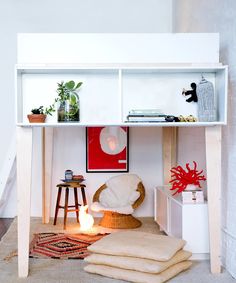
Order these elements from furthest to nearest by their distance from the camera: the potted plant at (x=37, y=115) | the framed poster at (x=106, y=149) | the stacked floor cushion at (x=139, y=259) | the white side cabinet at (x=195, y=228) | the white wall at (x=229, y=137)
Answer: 1. the framed poster at (x=106, y=149)
2. the white side cabinet at (x=195, y=228)
3. the white wall at (x=229, y=137)
4. the potted plant at (x=37, y=115)
5. the stacked floor cushion at (x=139, y=259)

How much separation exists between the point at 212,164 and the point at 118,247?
34.9 inches

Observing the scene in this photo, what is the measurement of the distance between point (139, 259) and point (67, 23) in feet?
11.8

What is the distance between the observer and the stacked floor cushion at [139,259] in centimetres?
317

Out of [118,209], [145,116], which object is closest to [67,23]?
[118,209]

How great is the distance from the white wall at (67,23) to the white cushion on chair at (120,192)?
54 centimetres

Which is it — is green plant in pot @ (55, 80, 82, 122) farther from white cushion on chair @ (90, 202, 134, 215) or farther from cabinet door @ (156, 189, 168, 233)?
white cushion on chair @ (90, 202, 134, 215)

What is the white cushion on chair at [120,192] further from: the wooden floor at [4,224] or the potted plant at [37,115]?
the potted plant at [37,115]

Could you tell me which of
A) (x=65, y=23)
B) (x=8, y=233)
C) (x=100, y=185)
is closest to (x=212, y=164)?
(x=8, y=233)

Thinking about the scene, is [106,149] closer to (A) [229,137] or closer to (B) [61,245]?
(B) [61,245]

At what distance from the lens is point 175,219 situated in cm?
401

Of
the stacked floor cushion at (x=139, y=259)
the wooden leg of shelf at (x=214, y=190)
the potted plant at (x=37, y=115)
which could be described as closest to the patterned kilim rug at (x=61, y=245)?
the stacked floor cushion at (x=139, y=259)

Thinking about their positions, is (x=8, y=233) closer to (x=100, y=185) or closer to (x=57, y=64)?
(x=100, y=185)

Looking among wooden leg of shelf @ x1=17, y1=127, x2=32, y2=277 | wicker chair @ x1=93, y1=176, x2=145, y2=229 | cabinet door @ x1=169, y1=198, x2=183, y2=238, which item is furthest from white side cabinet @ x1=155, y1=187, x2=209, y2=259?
wicker chair @ x1=93, y1=176, x2=145, y2=229

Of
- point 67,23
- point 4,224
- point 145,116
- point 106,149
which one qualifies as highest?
A: point 67,23
